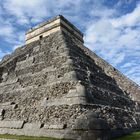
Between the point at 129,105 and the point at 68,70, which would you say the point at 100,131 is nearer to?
the point at 68,70

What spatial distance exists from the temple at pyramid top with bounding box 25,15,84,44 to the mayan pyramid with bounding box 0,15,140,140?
321 cm

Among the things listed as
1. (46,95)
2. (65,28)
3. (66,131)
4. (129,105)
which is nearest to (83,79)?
(46,95)

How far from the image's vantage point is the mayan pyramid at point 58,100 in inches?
356

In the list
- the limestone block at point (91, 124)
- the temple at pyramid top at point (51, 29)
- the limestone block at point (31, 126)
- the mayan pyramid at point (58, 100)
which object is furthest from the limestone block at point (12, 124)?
the temple at pyramid top at point (51, 29)

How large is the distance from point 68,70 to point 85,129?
13.3 feet

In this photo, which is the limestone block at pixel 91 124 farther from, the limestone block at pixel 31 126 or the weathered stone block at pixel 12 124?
the weathered stone block at pixel 12 124

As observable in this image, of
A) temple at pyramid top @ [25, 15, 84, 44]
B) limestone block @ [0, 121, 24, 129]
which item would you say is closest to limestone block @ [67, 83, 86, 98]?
limestone block @ [0, 121, 24, 129]

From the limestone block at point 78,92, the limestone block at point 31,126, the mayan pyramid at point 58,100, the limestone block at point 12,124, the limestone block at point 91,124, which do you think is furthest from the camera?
the limestone block at point 12,124

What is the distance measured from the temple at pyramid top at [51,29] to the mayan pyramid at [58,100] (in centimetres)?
321

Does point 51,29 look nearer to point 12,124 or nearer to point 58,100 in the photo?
point 58,100

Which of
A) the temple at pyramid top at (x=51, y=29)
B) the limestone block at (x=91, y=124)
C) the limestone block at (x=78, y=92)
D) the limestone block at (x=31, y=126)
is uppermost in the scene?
the temple at pyramid top at (x=51, y=29)

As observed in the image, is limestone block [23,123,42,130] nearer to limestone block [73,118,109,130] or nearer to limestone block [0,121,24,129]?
limestone block [0,121,24,129]

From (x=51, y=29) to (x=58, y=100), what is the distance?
10486 millimetres

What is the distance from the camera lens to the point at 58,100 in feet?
34.5
